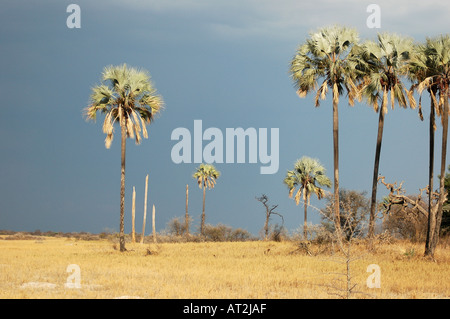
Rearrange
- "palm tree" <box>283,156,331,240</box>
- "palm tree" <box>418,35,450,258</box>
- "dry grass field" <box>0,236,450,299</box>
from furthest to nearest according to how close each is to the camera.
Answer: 1. "palm tree" <box>283,156,331,240</box>
2. "palm tree" <box>418,35,450,258</box>
3. "dry grass field" <box>0,236,450,299</box>

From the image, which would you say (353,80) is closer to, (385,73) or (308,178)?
(385,73)

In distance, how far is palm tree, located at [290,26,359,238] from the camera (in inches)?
1298

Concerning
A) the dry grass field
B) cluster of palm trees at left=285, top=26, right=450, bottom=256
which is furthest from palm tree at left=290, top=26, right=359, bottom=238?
the dry grass field

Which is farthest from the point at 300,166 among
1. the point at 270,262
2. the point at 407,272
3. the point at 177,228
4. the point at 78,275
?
the point at 78,275

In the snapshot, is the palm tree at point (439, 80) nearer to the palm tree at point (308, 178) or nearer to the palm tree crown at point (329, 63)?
the palm tree crown at point (329, 63)

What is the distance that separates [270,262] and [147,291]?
11.4m

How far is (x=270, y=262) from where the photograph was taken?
26.4 m

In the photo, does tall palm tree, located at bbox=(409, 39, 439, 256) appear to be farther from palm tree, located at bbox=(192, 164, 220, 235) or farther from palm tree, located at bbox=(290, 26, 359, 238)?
palm tree, located at bbox=(192, 164, 220, 235)

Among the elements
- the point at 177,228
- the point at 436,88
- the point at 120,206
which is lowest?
the point at 177,228

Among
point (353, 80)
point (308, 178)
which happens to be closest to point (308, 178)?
point (308, 178)

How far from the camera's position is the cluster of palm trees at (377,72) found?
2875 centimetres

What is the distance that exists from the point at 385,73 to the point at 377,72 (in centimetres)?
50
